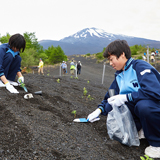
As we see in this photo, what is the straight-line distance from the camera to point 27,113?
2.23 meters

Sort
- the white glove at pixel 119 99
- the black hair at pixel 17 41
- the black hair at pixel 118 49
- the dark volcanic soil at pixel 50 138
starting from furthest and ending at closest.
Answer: the black hair at pixel 17 41, the black hair at pixel 118 49, the white glove at pixel 119 99, the dark volcanic soil at pixel 50 138

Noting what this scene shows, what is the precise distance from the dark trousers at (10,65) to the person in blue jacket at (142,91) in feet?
7.12

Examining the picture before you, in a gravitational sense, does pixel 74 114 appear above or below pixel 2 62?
below

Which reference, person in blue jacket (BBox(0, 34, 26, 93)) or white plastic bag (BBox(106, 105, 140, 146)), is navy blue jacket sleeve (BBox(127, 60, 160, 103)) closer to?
white plastic bag (BBox(106, 105, 140, 146))

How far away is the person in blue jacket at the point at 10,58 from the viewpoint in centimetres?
282

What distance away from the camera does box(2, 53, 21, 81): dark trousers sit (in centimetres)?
306

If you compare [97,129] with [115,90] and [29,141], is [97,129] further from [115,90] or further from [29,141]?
[29,141]

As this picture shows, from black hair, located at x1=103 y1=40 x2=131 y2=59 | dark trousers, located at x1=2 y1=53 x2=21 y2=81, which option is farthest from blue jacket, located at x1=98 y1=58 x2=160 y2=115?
dark trousers, located at x1=2 y1=53 x2=21 y2=81

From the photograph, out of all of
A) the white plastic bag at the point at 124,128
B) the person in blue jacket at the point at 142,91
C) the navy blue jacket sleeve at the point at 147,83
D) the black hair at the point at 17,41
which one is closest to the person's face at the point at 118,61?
the person in blue jacket at the point at 142,91

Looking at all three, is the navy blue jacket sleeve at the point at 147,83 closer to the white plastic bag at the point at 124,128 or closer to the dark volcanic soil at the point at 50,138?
the white plastic bag at the point at 124,128

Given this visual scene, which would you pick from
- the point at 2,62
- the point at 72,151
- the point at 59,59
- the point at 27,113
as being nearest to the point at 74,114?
the point at 27,113

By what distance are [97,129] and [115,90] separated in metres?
0.67

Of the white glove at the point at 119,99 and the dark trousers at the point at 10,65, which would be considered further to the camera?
the dark trousers at the point at 10,65

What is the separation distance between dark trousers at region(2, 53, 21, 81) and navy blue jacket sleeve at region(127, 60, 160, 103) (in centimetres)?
258
